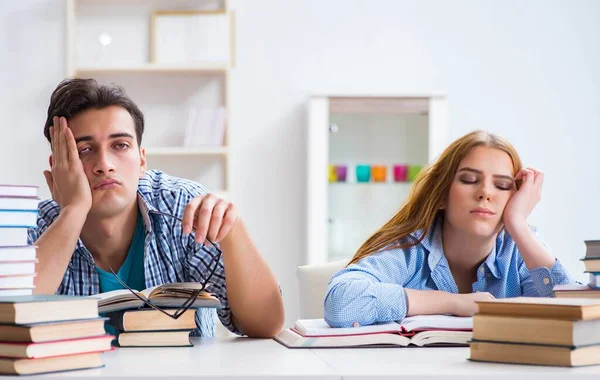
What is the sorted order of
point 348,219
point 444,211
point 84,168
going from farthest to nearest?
1. point 348,219
2. point 444,211
3. point 84,168

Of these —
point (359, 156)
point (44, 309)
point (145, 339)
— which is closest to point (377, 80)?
point (359, 156)

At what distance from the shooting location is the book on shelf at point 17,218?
151cm

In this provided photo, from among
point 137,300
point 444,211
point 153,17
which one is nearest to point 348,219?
point 153,17

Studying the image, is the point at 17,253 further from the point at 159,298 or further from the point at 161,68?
the point at 161,68

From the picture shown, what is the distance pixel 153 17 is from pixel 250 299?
295cm

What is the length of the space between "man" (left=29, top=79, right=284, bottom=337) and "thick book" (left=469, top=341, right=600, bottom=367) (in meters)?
0.62

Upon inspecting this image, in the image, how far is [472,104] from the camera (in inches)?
185

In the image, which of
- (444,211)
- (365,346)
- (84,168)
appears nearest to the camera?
(365,346)

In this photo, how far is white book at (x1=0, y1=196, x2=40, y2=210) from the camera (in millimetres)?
1517

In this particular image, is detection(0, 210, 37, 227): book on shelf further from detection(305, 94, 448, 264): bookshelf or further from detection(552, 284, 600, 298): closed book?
detection(305, 94, 448, 264): bookshelf

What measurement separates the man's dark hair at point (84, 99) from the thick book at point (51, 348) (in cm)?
93

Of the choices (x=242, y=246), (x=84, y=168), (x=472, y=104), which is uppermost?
(x=472, y=104)

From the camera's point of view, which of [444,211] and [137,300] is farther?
[444,211]

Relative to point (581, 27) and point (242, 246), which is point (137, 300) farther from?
point (581, 27)
